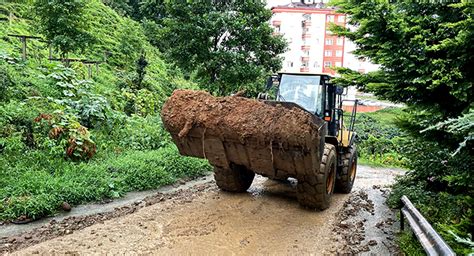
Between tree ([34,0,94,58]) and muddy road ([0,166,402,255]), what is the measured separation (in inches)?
255

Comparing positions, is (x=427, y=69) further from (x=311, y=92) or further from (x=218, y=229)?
(x=218, y=229)

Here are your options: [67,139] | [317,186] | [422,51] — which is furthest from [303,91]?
[67,139]

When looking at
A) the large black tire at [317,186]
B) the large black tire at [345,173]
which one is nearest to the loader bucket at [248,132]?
the large black tire at [317,186]

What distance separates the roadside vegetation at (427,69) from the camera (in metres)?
4.46

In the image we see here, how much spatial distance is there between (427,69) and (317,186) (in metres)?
2.80

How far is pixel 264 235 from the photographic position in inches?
227

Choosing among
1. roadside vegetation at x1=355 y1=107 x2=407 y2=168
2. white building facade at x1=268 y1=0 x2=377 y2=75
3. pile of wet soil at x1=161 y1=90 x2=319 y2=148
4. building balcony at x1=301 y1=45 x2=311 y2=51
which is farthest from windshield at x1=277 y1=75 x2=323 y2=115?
building balcony at x1=301 y1=45 x2=311 y2=51

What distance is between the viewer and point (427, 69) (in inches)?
182

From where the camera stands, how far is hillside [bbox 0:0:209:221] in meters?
6.97

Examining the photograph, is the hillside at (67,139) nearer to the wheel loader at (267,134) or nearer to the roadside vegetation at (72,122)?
the roadside vegetation at (72,122)

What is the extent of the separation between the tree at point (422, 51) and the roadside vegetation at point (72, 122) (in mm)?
5540

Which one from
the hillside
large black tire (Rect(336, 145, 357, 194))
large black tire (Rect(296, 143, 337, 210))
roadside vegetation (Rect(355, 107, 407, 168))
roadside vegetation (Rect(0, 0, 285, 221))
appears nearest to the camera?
large black tire (Rect(296, 143, 337, 210))

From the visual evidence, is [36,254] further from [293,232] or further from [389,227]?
[389,227]

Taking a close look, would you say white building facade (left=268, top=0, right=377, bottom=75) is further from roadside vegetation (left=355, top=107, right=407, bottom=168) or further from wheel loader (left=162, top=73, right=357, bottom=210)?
wheel loader (left=162, top=73, right=357, bottom=210)
